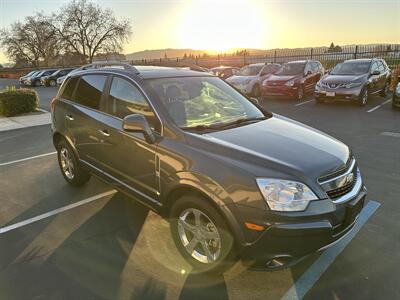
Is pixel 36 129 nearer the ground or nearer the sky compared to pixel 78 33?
nearer the ground

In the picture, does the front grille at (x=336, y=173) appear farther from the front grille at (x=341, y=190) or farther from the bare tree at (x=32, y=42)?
the bare tree at (x=32, y=42)

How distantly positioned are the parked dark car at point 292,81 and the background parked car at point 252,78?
52cm

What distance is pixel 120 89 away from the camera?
379 centimetres

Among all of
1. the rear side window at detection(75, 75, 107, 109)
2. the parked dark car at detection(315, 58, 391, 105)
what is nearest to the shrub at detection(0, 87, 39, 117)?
the rear side window at detection(75, 75, 107, 109)

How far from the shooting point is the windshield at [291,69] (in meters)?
14.6

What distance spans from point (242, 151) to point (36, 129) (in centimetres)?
913

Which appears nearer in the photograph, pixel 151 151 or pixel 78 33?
pixel 151 151

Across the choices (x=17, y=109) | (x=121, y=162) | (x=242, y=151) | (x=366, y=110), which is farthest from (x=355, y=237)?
(x=17, y=109)

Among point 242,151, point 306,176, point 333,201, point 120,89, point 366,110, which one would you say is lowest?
point 366,110

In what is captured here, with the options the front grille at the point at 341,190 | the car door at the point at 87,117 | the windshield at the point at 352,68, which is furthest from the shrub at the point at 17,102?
the front grille at the point at 341,190

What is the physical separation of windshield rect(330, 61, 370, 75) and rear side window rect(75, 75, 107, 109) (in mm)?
10946

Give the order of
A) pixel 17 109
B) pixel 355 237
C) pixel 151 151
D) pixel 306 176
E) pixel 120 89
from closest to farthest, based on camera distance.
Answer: pixel 306 176, pixel 151 151, pixel 355 237, pixel 120 89, pixel 17 109

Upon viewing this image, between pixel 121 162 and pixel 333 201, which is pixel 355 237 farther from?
pixel 121 162

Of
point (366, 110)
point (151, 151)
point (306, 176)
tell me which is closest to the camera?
point (306, 176)
